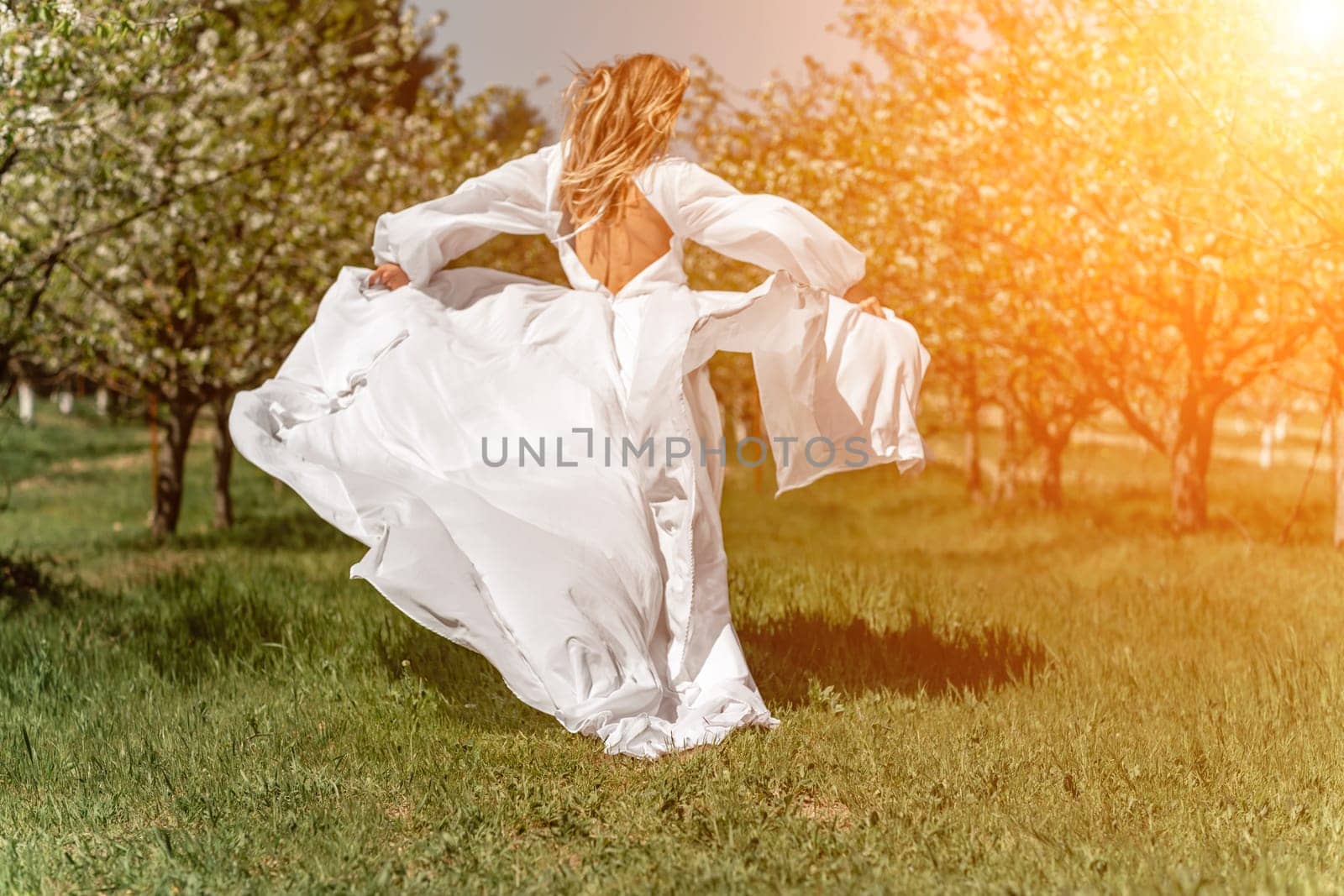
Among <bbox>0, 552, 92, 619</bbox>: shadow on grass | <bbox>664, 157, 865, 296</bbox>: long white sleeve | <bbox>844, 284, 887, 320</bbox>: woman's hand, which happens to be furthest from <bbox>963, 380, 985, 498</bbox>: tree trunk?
A: <bbox>664, 157, 865, 296</bbox>: long white sleeve

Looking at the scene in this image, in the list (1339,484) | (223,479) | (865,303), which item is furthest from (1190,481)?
(223,479)

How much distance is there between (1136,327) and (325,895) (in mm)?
11432

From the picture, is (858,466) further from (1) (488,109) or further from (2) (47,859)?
(1) (488,109)

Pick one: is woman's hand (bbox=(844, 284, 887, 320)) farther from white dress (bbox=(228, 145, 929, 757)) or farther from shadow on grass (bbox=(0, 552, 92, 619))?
shadow on grass (bbox=(0, 552, 92, 619))

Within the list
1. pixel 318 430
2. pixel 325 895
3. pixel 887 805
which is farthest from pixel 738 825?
pixel 318 430

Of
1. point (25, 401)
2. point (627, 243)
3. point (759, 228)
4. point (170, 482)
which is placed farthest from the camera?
point (25, 401)

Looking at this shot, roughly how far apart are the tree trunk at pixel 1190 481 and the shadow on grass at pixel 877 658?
21.8 feet

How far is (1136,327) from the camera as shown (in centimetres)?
1368

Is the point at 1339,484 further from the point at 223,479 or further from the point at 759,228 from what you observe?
the point at 223,479

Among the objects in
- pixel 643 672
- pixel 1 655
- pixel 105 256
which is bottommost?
pixel 1 655

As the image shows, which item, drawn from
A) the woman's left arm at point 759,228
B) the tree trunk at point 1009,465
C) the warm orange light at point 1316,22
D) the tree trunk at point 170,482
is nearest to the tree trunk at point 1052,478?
the tree trunk at point 1009,465

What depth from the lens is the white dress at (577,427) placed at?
17.6 feet

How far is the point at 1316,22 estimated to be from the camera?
8859 mm

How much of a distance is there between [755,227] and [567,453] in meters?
1.26
